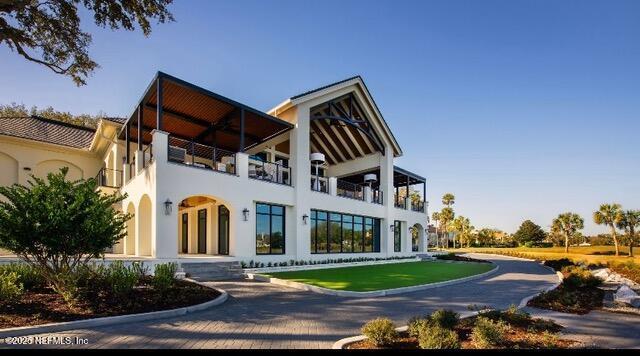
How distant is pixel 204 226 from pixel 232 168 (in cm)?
468

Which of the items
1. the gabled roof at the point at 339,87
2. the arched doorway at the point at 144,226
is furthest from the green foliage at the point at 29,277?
the gabled roof at the point at 339,87

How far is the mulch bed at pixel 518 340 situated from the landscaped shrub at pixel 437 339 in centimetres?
31

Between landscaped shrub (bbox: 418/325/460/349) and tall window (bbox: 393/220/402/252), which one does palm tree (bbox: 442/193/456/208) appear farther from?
landscaped shrub (bbox: 418/325/460/349)

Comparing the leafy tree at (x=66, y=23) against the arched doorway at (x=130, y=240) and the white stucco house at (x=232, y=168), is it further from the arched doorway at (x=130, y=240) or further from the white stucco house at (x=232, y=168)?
the arched doorway at (x=130, y=240)

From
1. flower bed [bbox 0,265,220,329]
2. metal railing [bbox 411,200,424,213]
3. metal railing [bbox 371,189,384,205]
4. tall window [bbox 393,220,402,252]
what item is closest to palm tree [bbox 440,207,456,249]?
metal railing [bbox 411,200,424,213]

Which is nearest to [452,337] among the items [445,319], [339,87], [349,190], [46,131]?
[445,319]

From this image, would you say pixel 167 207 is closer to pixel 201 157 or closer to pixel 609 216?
pixel 201 157

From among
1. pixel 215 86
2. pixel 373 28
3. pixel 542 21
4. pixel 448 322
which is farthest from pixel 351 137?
pixel 448 322

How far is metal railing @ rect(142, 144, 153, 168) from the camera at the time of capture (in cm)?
1606

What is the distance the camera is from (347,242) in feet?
81.5

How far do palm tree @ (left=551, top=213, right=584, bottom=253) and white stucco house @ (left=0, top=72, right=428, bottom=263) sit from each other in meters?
46.4

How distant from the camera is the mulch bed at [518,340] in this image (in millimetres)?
5871

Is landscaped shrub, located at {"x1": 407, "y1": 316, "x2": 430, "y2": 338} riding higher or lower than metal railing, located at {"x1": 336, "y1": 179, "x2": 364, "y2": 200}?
lower

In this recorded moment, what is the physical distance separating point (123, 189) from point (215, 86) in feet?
25.3
